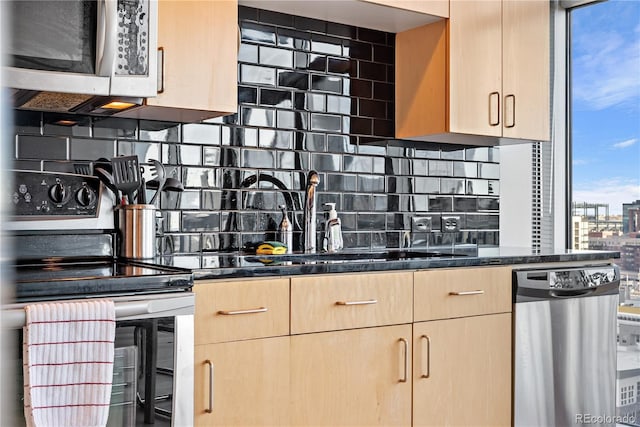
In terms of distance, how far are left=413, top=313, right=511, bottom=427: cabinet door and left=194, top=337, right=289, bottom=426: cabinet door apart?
56cm

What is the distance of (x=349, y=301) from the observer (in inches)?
90.1

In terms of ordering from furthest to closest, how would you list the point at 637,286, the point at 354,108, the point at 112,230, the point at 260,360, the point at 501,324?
the point at 637,286 → the point at 354,108 → the point at 501,324 → the point at 112,230 → the point at 260,360

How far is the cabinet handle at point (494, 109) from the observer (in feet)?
10.2

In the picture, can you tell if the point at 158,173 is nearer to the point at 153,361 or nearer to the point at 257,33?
the point at 257,33

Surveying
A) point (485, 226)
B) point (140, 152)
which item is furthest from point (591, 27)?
point (140, 152)

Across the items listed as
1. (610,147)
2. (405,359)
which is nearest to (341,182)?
(405,359)

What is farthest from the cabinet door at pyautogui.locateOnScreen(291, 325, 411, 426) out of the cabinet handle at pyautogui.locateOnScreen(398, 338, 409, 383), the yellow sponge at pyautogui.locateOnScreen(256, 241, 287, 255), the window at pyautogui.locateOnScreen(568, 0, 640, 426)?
the window at pyautogui.locateOnScreen(568, 0, 640, 426)

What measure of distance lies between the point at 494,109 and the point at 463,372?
1217mm

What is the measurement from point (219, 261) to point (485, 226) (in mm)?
1750

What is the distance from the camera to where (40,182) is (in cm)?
212

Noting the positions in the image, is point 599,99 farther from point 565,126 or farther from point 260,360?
point 260,360

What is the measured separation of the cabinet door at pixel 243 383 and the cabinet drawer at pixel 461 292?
0.58m

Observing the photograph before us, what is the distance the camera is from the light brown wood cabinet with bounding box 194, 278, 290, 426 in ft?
6.53

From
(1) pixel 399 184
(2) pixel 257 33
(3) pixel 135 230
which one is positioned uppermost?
(2) pixel 257 33
